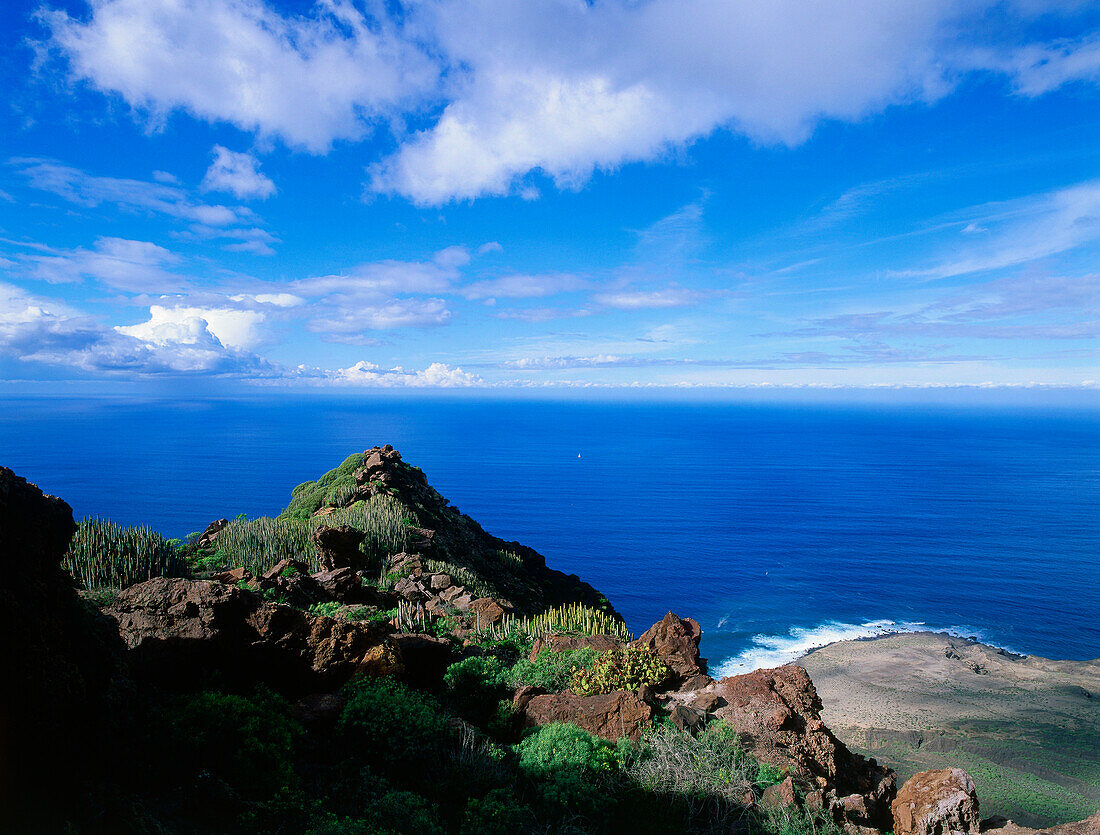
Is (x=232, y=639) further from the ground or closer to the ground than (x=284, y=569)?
further from the ground

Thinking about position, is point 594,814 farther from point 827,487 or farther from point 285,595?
point 827,487

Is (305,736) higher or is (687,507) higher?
(305,736)

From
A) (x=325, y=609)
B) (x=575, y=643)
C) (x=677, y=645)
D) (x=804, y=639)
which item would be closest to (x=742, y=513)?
(x=804, y=639)

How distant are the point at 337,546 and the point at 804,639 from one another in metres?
41.4

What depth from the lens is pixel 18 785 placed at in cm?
412

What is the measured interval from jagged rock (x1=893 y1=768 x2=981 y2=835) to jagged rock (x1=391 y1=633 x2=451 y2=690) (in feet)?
25.6

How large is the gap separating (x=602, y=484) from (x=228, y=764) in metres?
95.1

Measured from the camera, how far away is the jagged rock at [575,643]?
11.8m

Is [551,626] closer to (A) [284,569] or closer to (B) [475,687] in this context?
(B) [475,687]

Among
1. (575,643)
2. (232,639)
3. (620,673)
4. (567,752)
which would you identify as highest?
(232,639)

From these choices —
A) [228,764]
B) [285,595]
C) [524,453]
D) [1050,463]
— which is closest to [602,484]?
[524,453]

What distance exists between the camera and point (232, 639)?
793cm

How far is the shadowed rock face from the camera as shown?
419cm

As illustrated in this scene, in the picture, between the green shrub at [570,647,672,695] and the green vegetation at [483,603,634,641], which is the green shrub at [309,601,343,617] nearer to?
the green vegetation at [483,603,634,641]
